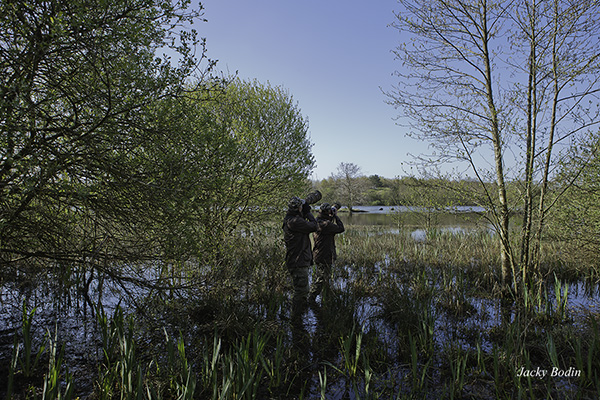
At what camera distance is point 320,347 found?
4.18m

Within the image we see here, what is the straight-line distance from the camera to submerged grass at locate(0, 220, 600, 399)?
2.91m

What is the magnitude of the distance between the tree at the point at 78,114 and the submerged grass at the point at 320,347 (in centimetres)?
91

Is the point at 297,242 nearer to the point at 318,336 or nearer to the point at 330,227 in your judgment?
the point at 330,227

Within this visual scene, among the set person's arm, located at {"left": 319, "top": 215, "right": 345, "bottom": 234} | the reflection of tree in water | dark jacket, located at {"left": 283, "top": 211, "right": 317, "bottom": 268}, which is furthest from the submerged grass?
person's arm, located at {"left": 319, "top": 215, "right": 345, "bottom": 234}

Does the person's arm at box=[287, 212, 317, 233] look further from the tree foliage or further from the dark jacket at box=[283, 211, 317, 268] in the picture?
the tree foliage

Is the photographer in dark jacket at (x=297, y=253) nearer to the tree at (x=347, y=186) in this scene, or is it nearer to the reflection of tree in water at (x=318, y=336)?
the reflection of tree in water at (x=318, y=336)

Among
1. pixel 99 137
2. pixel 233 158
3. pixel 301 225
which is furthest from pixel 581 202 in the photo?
pixel 99 137

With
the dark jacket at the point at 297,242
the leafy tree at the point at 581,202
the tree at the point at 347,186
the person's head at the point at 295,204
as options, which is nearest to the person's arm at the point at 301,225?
the dark jacket at the point at 297,242

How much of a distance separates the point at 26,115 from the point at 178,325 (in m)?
3.00

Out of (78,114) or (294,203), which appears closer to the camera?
(78,114)

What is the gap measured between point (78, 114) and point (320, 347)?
3.72 m

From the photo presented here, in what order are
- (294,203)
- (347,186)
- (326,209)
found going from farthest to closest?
(347,186) < (326,209) < (294,203)

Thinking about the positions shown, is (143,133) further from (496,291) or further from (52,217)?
(496,291)

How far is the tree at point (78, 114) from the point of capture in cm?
295
